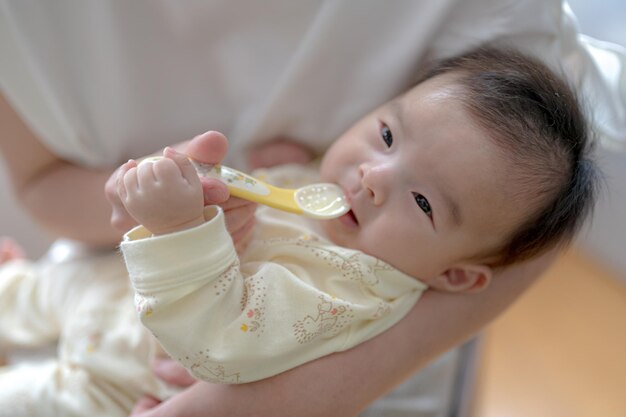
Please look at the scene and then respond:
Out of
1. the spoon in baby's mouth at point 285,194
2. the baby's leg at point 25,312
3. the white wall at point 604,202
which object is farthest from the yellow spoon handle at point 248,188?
the white wall at point 604,202

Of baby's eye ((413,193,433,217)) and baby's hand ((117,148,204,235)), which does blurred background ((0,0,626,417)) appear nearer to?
baby's eye ((413,193,433,217))

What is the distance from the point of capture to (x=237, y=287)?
2.05 feet

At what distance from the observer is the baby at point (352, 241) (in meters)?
0.58

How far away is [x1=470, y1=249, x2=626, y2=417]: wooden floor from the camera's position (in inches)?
57.3

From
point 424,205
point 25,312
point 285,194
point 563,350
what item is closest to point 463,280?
point 424,205

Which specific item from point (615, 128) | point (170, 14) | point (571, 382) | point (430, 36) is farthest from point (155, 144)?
point (571, 382)

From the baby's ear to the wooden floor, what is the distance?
2.34 ft

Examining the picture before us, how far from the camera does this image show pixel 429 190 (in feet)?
2.28

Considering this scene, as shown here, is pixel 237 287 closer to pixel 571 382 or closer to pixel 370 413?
pixel 370 413

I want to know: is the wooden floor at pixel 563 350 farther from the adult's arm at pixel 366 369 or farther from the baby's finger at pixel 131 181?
the baby's finger at pixel 131 181

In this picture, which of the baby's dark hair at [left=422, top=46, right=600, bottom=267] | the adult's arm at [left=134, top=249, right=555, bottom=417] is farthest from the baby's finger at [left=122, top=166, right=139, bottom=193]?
the baby's dark hair at [left=422, top=46, right=600, bottom=267]

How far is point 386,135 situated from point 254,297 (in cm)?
26

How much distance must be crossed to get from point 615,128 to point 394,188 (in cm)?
43

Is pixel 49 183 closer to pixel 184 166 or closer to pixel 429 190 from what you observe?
pixel 184 166
